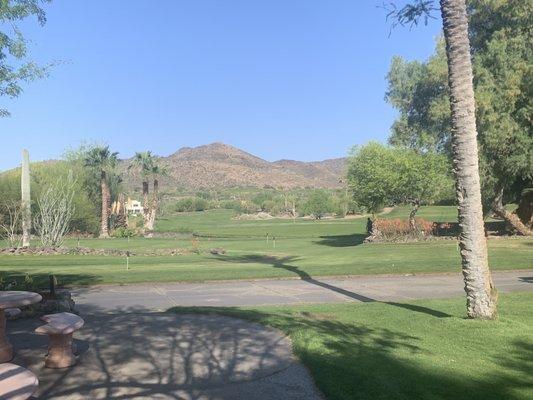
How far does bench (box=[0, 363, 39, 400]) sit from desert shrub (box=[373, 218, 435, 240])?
30847 millimetres

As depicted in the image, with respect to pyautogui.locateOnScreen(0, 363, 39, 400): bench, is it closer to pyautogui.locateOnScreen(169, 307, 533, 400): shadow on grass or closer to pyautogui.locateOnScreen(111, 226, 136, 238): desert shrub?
pyautogui.locateOnScreen(169, 307, 533, 400): shadow on grass

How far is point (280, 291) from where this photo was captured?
15.4m

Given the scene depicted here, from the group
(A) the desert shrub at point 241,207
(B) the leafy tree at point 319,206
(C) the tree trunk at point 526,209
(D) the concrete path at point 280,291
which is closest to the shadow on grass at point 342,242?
(C) the tree trunk at point 526,209

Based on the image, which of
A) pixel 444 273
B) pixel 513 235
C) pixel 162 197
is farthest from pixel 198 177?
pixel 444 273

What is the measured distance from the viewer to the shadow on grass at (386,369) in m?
5.70

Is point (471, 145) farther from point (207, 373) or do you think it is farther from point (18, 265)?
point (18, 265)

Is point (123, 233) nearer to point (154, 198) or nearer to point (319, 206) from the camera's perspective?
point (154, 198)

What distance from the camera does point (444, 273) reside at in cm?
1888

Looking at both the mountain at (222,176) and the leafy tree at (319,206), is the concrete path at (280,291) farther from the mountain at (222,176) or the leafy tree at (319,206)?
the mountain at (222,176)

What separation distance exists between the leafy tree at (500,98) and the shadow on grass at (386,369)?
24.2 metres

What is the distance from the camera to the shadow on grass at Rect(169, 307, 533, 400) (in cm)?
570

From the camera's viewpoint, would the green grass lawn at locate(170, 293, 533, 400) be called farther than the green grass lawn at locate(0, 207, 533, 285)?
No

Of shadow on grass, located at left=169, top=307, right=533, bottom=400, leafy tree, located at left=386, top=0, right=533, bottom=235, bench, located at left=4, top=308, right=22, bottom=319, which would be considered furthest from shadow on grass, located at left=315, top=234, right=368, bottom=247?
shadow on grass, located at left=169, top=307, right=533, bottom=400

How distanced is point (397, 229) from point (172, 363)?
94.8 ft
